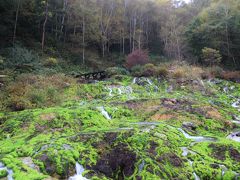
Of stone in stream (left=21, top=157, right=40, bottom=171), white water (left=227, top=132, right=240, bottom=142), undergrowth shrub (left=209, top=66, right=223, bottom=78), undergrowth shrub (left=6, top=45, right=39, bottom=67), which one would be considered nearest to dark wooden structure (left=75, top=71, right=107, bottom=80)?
undergrowth shrub (left=6, top=45, right=39, bottom=67)

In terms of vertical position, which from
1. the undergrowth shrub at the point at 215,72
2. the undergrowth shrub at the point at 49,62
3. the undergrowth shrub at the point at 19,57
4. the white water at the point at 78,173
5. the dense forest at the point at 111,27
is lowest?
the white water at the point at 78,173

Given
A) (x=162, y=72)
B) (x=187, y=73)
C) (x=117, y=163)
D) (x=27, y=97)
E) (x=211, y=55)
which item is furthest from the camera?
(x=211, y=55)

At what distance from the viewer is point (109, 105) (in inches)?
403

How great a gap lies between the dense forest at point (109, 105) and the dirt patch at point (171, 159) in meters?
0.03

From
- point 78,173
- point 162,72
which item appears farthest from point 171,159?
point 162,72

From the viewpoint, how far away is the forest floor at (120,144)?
4836 millimetres

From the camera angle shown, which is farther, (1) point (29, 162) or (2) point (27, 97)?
(2) point (27, 97)

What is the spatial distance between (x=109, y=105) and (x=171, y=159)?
17.3 feet

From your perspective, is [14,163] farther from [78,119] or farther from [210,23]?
[210,23]

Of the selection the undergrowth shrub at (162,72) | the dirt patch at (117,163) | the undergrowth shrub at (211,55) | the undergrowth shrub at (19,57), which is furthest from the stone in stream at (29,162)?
the undergrowth shrub at (211,55)

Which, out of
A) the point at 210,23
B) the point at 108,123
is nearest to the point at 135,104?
the point at 108,123

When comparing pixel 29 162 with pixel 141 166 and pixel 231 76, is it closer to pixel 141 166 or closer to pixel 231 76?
pixel 141 166

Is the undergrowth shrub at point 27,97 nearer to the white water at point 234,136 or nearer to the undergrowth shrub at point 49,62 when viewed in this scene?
the undergrowth shrub at point 49,62

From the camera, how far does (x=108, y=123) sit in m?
8.02
